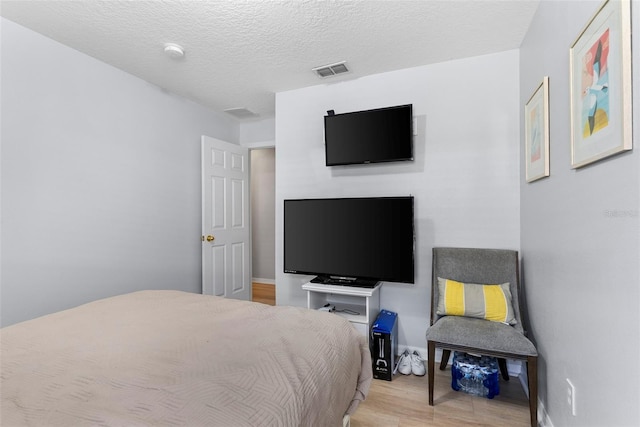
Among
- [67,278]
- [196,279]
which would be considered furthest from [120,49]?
[196,279]

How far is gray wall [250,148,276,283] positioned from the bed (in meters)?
3.77

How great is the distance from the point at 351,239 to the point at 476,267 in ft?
3.29

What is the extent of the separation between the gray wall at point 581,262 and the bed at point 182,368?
0.94 metres

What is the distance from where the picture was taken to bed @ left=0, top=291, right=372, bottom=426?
78cm

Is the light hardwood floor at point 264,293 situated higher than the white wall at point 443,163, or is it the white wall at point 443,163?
the white wall at point 443,163

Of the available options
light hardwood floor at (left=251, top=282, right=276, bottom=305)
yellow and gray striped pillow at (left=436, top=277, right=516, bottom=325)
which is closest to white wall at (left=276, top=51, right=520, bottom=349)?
yellow and gray striped pillow at (left=436, top=277, right=516, bottom=325)

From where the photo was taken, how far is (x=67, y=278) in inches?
87.5

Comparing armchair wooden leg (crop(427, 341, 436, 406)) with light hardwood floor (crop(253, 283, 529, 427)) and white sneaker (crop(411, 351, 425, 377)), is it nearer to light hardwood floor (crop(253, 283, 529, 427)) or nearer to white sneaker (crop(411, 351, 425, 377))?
light hardwood floor (crop(253, 283, 529, 427))

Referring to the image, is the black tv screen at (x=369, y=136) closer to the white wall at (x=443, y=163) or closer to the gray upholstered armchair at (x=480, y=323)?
the white wall at (x=443, y=163)

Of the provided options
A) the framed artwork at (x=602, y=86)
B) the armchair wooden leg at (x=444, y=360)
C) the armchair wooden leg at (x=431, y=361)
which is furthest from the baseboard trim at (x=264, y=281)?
the framed artwork at (x=602, y=86)

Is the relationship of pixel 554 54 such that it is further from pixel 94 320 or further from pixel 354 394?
pixel 94 320

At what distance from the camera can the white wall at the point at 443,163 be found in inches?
92.6

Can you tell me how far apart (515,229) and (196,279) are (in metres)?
3.22

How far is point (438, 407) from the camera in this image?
1.92 metres
